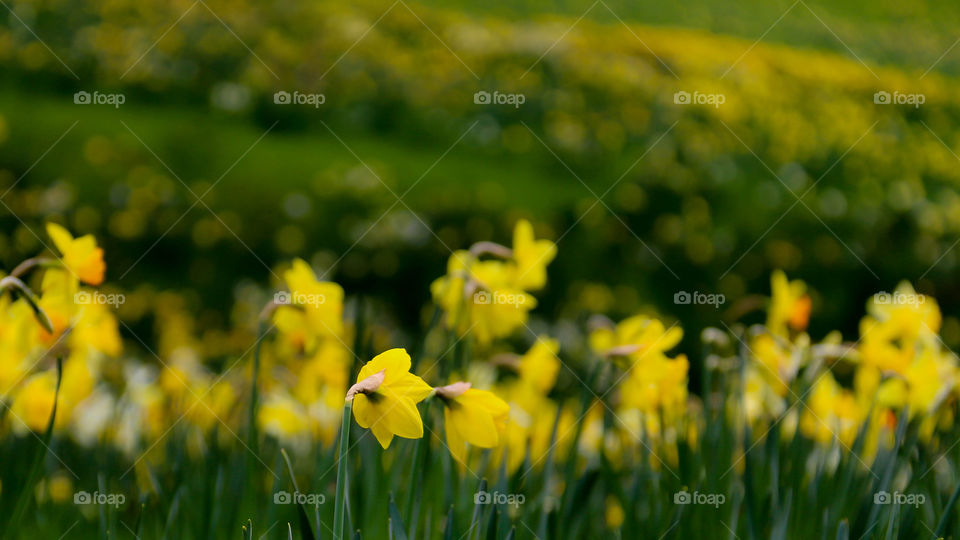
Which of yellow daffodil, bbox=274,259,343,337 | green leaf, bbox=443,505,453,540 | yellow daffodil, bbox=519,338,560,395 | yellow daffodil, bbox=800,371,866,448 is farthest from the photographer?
yellow daffodil, bbox=800,371,866,448

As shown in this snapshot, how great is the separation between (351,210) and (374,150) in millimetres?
1364

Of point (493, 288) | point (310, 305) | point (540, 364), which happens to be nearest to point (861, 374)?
point (540, 364)

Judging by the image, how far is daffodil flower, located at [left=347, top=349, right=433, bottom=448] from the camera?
36.1 inches

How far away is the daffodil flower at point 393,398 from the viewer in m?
0.92

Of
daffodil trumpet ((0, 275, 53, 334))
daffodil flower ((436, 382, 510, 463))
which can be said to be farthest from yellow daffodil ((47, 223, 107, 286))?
daffodil flower ((436, 382, 510, 463))

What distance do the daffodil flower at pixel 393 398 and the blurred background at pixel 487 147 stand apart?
0.91 m

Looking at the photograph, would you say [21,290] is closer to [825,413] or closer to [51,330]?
[51,330]

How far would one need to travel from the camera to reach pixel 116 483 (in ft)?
5.19

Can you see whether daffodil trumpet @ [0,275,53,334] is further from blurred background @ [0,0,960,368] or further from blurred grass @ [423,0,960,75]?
blurred grass @ [423,0,960,75]

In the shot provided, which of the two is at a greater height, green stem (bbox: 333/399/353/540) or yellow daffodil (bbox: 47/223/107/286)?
yellow daffodil (bbox: 47/223/107/286)

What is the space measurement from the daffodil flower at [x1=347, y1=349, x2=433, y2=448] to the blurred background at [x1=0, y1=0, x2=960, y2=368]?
0.91 m

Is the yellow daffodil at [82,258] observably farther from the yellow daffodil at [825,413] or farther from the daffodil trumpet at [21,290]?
the yellow daffodil at [825,413]

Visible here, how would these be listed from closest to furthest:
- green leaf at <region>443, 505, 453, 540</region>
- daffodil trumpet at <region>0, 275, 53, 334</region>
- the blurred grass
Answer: green leaf at <region>443, 505, 453, 540</region>
daffodil trumpet at <region>0, 275, 53, 334</region>
the blurred grass

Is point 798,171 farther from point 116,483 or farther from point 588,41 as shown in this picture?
point 116,483
